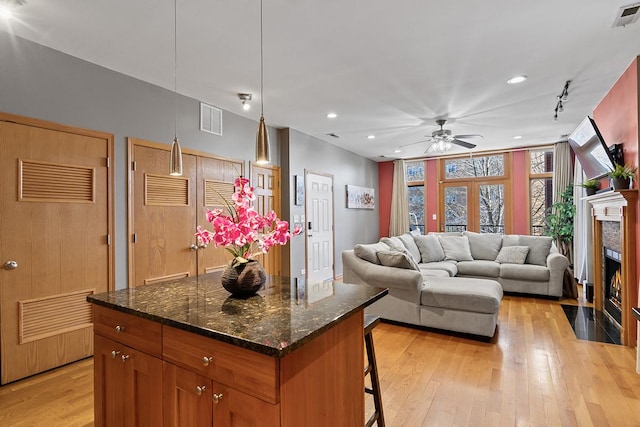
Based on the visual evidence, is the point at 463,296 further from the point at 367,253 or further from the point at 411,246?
the point at 411,246

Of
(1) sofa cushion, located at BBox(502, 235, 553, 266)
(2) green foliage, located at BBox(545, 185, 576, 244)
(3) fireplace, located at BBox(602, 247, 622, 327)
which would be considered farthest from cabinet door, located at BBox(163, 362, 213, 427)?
(2) green foliage, located at BBox(545, 185, 576, 244)

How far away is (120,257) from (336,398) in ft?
8.68

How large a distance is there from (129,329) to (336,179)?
5160 millimetres

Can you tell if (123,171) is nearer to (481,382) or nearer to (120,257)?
(120,257)

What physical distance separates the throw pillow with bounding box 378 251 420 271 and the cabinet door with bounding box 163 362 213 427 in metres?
2.70

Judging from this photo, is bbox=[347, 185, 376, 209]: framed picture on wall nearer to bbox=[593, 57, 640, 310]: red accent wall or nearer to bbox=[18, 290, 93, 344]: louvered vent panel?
bbox=[593, 57, 640, 310]: red accent wall

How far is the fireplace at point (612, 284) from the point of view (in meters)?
3.57

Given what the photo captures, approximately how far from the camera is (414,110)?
4395 mm

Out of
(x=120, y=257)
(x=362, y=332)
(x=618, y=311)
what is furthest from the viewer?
(x=618, y=311)

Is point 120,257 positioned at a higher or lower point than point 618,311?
higher

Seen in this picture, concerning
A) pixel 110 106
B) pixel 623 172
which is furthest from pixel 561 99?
pixel 110 106

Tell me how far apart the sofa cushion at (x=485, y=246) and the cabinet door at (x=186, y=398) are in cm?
545

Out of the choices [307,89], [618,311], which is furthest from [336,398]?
[618,311]

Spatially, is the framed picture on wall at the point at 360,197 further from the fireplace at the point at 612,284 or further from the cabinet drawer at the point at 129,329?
the cabinet drawer at the point at 129,329
